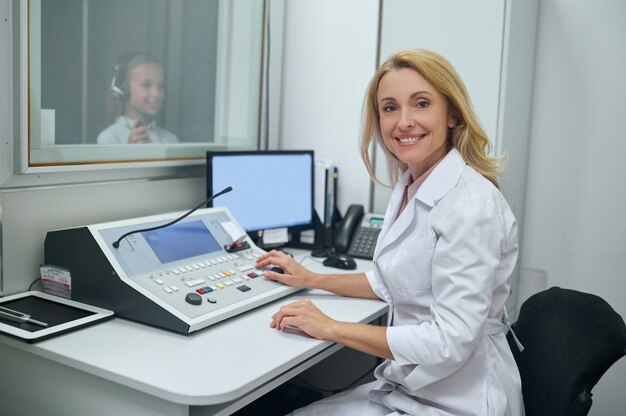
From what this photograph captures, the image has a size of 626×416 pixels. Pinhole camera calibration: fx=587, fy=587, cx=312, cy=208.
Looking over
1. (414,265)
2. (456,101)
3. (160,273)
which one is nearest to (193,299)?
(160,273)

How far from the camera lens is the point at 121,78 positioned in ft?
6.03

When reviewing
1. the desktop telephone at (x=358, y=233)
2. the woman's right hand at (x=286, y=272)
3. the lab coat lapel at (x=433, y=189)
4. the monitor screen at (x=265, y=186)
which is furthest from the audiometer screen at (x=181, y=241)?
the desktop telephone at (x=358, y=233)

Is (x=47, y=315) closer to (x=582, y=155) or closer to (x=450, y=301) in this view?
(x=450, y=301)

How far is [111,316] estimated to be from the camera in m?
1.35

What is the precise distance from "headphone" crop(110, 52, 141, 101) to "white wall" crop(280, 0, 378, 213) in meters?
0.72

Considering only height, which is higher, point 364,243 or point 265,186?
point 265,186

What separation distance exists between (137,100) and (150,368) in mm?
1059

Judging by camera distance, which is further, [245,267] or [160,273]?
[245,267]

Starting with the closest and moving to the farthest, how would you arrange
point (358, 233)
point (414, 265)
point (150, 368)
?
point (150, 368) → point (414, 265) → point (358, 233)

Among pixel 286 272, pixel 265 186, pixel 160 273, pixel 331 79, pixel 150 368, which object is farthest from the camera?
pixel 331 79

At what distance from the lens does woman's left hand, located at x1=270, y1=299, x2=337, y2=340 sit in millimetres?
1276

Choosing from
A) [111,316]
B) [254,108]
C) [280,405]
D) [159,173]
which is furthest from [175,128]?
[280,405]

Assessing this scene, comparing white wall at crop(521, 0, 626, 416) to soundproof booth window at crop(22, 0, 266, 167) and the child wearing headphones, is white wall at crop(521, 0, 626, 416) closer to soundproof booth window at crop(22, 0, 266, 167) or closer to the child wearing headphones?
soundproof booth window at crop(22, 0, 266, 167)

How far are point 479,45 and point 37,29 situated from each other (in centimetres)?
132
